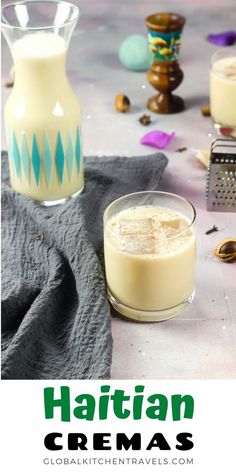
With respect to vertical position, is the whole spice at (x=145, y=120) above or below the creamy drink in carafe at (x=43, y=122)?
below

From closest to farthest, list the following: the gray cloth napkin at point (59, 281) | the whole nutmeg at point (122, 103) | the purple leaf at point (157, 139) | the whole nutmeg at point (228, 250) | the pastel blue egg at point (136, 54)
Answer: the gray cloth napkin at point (59, 281) < the whole nutmeg at point (228, 250) < the purple leaf at point (157, 139) < the whole nutmeg at point (122, 103) < the pastel blue egg at point (136, 54)

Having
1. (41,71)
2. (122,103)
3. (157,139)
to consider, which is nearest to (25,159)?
(41,71)

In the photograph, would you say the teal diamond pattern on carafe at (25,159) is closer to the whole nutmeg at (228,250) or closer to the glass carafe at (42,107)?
the glass carafe at (42,107)

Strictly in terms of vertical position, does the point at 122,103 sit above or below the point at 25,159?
below

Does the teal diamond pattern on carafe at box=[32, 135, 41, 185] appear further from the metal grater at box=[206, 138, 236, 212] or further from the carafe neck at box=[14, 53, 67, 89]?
the metal grater at box=[206, 138, 236, 212]

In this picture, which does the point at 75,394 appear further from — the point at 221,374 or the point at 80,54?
the point at 80,54

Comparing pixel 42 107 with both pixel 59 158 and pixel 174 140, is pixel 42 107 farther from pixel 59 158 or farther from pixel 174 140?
pixel 174 140

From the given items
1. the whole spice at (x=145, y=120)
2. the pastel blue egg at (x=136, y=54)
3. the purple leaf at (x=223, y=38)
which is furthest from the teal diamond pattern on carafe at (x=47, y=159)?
the purple leaf at (x=223, y=38)
